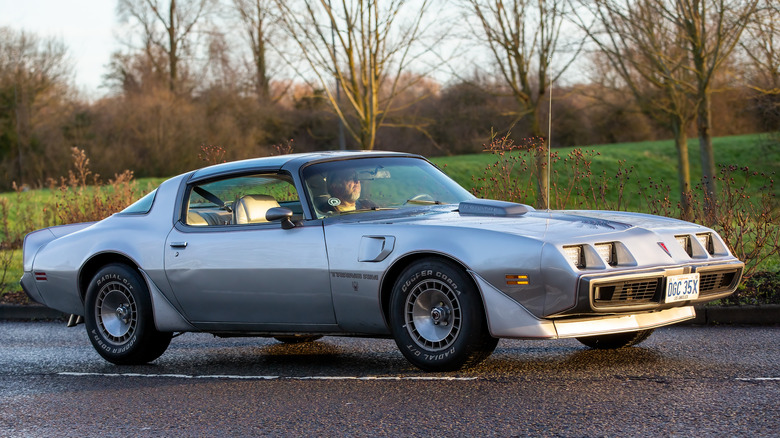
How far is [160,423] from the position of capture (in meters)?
5.17

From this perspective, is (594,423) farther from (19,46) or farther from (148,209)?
(19,46)

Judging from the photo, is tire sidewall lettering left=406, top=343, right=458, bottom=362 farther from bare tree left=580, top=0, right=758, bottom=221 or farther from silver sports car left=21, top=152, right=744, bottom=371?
bare tree left=580, top=0, right=758, bottom=221

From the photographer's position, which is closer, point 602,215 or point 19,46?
point 602,215

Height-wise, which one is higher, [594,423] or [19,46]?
[19,46]

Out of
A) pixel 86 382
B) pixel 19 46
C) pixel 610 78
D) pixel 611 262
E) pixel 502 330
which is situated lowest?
pixel 86 382

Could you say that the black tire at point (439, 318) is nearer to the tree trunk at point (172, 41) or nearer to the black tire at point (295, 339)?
the black tire at point (295, 339)

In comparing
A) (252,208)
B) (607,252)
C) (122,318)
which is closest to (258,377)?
(252,208)

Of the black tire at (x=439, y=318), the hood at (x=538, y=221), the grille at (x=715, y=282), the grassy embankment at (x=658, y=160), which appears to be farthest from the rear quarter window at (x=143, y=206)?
the grassy embankment at (x=658, y=160)

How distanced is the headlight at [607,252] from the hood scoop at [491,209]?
85cm

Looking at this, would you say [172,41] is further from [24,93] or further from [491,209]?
[491,209]

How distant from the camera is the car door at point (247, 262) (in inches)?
255

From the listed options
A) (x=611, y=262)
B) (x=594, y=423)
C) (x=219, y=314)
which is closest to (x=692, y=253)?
(x=611, y=262)

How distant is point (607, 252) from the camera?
577 cm

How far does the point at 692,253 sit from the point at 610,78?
2172cm
